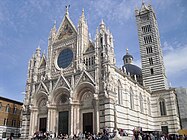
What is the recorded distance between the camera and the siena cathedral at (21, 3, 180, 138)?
78.4ft

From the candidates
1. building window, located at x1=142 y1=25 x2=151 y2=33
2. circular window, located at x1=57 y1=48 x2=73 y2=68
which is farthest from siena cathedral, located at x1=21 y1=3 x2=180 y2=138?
building window, located at x1=142 y1=25 x2=151 y2=33

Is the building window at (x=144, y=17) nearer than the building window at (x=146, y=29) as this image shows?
No

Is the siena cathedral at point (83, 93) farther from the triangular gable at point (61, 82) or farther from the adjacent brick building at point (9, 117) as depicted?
the adjacent brick building at point (9, 117)

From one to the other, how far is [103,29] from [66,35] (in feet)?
22.5

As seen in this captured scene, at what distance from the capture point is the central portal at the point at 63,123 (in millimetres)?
25656

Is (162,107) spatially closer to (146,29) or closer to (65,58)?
(146,29)

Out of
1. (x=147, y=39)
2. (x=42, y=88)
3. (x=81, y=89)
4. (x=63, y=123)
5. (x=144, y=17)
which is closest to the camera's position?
(x=81, y=89)

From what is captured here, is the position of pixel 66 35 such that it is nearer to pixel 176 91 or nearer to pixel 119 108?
pixel 119 108

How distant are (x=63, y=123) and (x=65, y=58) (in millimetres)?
9474

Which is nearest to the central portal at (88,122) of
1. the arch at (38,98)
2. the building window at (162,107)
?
the arch at (38,98)

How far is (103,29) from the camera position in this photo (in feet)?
88.0

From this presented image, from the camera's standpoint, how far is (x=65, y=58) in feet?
97.5

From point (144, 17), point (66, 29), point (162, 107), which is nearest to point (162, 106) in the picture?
point (162, 107)

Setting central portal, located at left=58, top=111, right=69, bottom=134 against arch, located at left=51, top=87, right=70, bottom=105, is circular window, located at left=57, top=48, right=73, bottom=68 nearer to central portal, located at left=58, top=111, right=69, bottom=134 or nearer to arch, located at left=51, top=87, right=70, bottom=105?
arch, located at left=51, top=87, right=70, bottom=105
